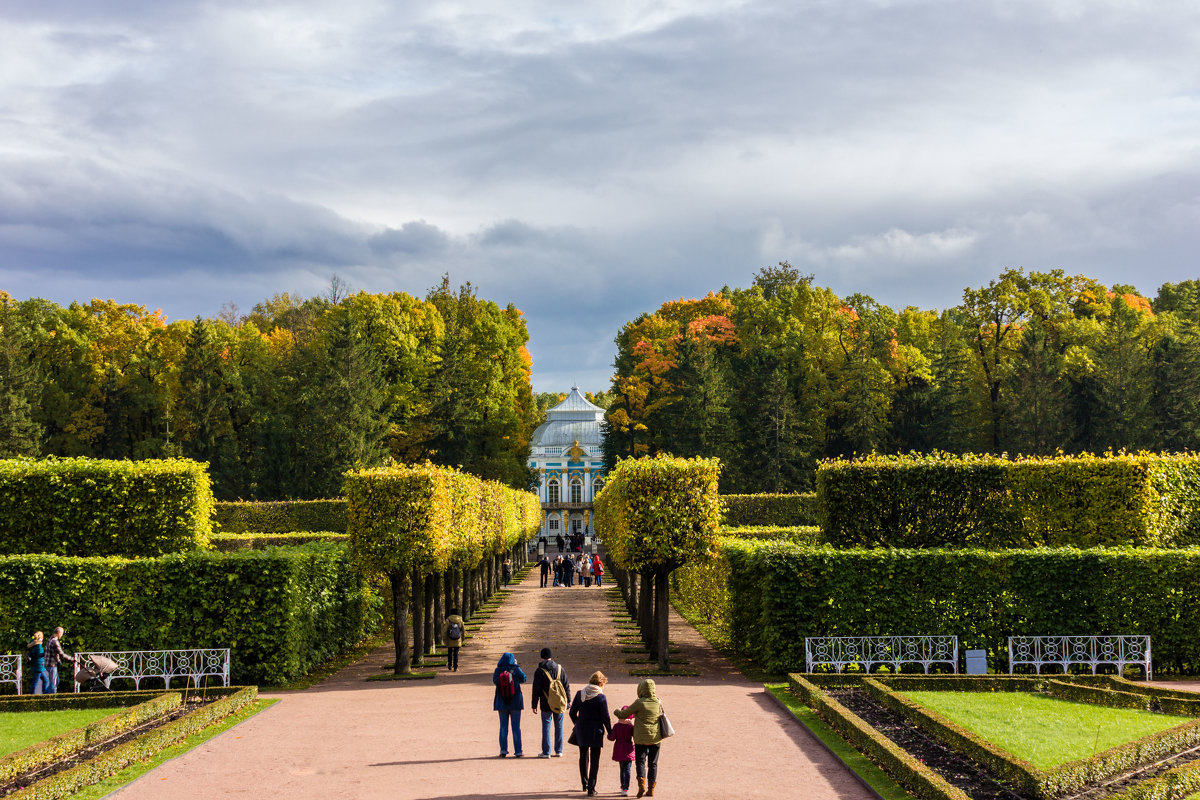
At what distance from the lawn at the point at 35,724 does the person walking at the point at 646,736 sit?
27.5 feet

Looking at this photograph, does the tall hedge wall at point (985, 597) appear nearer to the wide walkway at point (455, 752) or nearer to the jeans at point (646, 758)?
the wide walkway at point (455, 752)

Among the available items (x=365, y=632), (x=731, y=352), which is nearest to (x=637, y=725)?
(x=365, y=632)

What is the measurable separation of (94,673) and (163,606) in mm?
1729

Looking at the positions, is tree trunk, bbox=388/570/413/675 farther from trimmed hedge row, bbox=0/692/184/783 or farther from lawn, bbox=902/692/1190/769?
lawn, bbox=902/692/1190/769

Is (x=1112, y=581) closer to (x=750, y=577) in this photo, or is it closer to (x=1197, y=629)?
(x=1197, y=629)

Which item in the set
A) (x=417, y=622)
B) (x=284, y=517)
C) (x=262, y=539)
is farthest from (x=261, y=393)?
(x=417, y=622)

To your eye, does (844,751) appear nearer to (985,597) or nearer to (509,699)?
(509,699)

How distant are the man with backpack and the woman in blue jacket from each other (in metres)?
0.23

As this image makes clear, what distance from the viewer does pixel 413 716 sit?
1627 cm

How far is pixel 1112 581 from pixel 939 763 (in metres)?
10.3

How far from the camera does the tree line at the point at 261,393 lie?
58.0 m

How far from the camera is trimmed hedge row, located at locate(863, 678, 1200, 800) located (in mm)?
10641

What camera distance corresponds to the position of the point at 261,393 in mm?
64688

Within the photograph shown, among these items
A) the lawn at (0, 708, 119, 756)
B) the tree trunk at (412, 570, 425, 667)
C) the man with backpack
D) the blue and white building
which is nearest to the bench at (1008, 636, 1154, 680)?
the man with backpack
